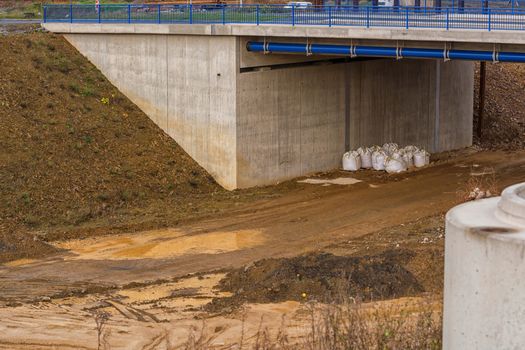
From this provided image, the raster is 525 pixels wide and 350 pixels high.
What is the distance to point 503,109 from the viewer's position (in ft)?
151

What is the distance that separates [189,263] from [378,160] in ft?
42.6

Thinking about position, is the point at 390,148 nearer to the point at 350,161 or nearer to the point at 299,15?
the point at 350,161

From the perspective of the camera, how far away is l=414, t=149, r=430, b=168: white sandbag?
1463 inches

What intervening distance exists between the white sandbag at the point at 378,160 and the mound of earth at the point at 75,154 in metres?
6.46

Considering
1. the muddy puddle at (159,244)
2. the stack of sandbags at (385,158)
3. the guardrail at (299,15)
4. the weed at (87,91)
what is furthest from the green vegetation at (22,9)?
the muddy puddle at (159,244)

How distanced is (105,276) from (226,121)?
32.7ft

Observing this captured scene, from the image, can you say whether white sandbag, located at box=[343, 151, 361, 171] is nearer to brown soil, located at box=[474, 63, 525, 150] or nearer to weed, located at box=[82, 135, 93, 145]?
brown soil, located at box=[474, 63, 525, 150]

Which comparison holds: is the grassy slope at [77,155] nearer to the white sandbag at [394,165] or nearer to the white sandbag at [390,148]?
the white sandbag at [394,165]

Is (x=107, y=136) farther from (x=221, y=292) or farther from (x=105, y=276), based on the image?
(x=221, y=292)

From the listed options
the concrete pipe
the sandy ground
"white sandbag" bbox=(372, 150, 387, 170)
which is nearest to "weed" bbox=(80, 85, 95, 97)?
the sandy ground

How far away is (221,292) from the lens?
21984mm

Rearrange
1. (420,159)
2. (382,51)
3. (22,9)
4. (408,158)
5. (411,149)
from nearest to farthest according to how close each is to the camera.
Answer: (382,51), (408,158), (420,159), (411,149), (22,9)

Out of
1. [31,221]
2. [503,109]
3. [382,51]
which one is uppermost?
[382,51]

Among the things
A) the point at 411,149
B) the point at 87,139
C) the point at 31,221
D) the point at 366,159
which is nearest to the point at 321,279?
the point at 31,221
